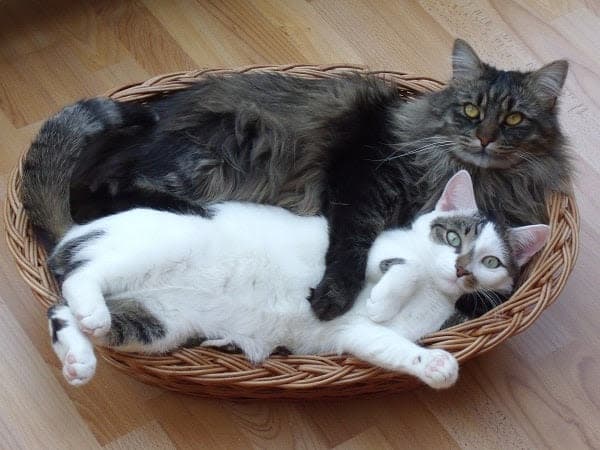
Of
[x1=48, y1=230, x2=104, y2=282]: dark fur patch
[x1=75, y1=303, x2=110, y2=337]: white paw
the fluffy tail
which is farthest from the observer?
the fluffy tail

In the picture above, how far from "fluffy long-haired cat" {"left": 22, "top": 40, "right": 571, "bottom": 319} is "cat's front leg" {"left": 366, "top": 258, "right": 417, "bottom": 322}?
107mm

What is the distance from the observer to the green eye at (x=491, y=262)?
1.71 m

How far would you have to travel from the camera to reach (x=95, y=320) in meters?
1.53

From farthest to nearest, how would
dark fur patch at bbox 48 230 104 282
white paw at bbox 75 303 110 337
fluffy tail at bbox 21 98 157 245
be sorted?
fluffy tail at bbox 21 98 157 245, dark fur patch at bbox 48 230 104 282, white paw at bbox 75 303 110 337

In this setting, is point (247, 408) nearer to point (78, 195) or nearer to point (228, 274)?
point (228, 274)

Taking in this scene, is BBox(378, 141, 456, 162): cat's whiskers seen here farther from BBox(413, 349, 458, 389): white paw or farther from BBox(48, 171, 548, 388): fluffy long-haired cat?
BBox(413, 349, 458, 389): white paw

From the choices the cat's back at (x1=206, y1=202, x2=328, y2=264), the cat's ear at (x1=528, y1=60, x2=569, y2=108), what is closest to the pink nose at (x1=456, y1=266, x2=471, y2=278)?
the cat's back at (x1=206, y1=202, x2=328, y2=264)

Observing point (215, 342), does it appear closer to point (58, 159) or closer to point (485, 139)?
point (58, 159)

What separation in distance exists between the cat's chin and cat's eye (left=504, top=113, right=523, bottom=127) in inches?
2.8

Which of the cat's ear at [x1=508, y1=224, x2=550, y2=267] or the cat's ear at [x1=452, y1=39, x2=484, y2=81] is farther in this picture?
the cat's ear at [x1=452, y1=39, x2=484, y2=81]

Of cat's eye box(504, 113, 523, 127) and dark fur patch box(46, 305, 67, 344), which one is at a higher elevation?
cat's eye box(504, 113, 523, 127)

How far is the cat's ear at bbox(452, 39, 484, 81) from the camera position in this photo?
74.4 inches

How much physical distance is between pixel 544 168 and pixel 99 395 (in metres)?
1.06

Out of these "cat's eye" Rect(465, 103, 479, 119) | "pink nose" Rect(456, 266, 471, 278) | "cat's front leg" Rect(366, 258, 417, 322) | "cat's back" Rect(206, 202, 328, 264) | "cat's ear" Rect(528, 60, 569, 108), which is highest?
"cat's ear" Rect(528, 60, 569, 108)
